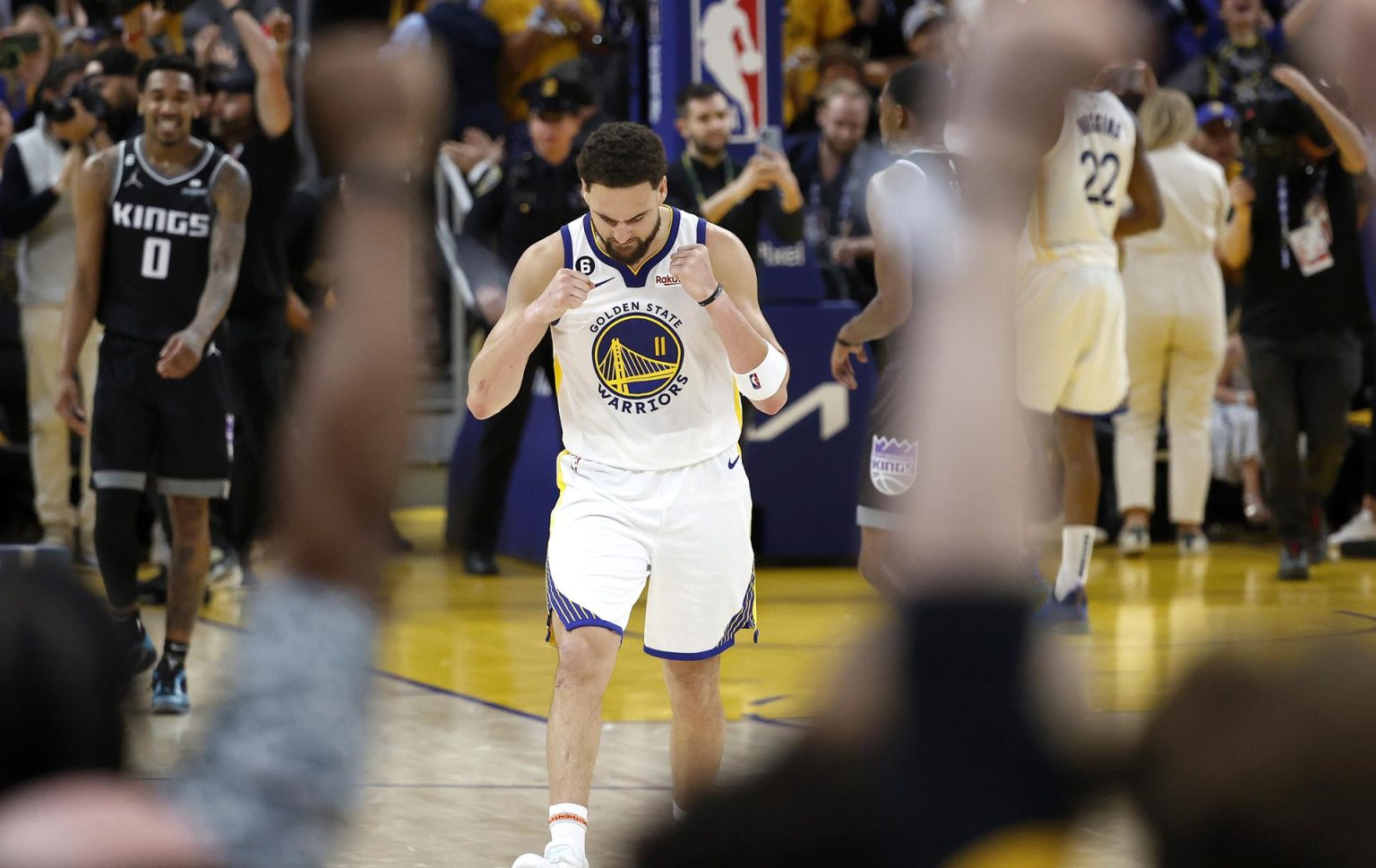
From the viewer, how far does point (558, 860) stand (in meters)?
4.53

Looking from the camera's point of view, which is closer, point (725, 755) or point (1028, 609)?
point (1028, 609)

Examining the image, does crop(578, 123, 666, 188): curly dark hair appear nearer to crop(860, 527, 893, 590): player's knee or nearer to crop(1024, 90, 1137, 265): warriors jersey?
crop(860, 527, 893, 590): player's knee

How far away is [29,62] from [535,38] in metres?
3.27

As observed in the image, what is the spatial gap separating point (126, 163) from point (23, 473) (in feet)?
14.9

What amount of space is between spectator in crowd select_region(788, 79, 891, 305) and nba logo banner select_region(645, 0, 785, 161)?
66 cm

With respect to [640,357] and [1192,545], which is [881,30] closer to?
[1192,545]

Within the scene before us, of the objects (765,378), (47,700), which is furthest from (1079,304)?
(47,700)

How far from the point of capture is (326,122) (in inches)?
48.3

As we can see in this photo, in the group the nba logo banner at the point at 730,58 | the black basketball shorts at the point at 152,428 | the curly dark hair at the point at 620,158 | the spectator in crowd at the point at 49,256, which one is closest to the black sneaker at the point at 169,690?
the black basketball shorts at the point at 152,428

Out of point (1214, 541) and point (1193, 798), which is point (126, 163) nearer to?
point (1193, 798)

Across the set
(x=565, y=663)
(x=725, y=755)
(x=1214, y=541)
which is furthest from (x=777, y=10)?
(x=565, y=663)

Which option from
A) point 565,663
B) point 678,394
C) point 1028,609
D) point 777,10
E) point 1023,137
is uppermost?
point 777,10

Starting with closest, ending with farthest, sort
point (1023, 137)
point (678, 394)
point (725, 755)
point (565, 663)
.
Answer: point (1023, 137) < point (565, 663) < point (678, 394) < point (725, 755)

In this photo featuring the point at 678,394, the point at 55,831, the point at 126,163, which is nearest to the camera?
the point at 55,831
